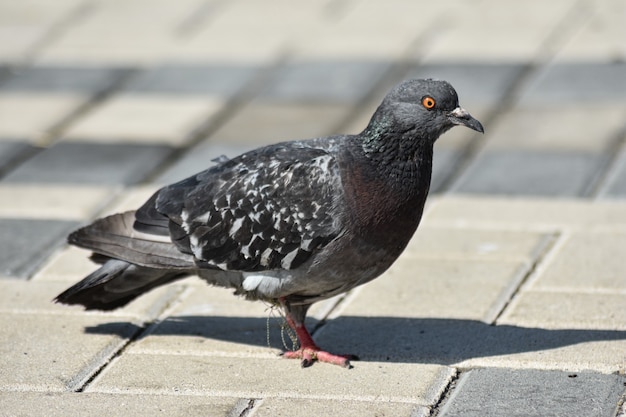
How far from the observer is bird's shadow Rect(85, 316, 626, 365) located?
5.05 m

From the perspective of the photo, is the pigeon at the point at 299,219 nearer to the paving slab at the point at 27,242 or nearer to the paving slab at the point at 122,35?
the paving slab at the point at 27,242

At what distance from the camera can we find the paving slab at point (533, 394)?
4.40m

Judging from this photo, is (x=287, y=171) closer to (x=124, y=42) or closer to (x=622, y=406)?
(x=622, y=406)

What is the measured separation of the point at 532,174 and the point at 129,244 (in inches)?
124

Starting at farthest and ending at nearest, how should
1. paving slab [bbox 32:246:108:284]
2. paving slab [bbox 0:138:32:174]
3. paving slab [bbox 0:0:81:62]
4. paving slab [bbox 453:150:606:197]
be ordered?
paving slab [bbox 0:0:81:62]
paving slab [bbox 0:138:32:174]
paving slab [bbox 453:150:606:197]
paving slab [bbox 32:246:108:284]

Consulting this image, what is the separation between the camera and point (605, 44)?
955 centimetres

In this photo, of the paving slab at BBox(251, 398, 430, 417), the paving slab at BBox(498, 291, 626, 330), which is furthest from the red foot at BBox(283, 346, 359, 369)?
the paving slab at BBox(498, 291, 626, 330)

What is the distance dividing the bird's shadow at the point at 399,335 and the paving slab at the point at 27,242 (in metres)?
0.94

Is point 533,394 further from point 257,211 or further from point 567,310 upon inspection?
point 257,211

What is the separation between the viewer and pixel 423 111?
15.6ft

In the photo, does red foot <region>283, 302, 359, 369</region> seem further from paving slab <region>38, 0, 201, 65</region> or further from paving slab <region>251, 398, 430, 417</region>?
paving slab <region>38, 0, 201, 65</region>

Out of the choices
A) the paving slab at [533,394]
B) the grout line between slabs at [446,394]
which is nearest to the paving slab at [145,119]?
the grout line between slabs at [446,394]

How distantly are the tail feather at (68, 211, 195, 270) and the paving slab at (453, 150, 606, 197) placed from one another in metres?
2.54

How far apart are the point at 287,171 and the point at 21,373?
140 cm
